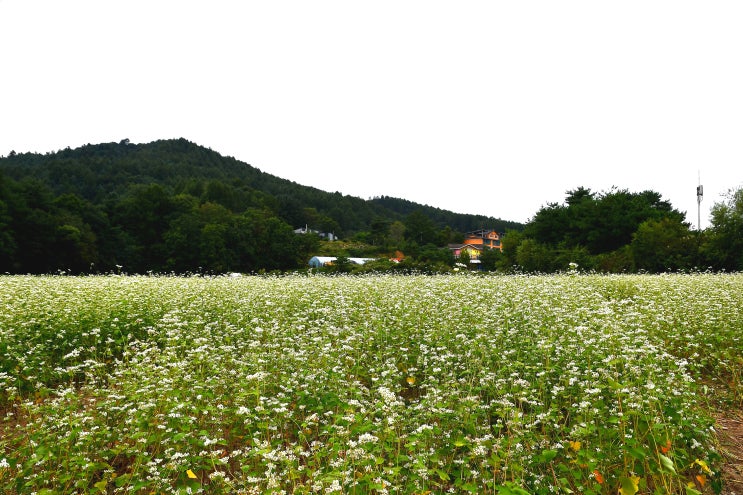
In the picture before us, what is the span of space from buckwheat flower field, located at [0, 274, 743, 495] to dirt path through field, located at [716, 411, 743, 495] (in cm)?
26

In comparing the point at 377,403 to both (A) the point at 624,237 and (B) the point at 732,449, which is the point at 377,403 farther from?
(A) the point at 624,237

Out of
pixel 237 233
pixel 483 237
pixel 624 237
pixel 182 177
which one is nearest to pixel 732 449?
pixel 624 237

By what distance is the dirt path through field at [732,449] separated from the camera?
14.3ft

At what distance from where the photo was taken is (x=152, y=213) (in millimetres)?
62438

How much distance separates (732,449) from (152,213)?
67.4 metres

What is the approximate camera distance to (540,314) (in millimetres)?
7438

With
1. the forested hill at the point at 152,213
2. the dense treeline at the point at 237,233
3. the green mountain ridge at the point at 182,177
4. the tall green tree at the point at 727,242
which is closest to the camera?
the tall green tree at the point at 727,242

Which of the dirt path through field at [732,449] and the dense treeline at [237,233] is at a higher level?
the dense treeline at [237,233]

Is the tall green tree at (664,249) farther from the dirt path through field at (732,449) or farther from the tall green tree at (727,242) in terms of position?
the dirt path through field at (732,449)

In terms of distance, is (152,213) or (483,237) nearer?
(152,213)

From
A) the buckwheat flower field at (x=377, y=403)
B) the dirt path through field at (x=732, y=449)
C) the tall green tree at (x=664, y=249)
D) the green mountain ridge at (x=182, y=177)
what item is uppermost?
the green mountain ridge at (x=182, y=177)

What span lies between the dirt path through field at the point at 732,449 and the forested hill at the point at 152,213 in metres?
30.4

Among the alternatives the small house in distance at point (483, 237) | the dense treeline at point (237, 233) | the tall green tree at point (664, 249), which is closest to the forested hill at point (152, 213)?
the dense treeline at point (237, 233)

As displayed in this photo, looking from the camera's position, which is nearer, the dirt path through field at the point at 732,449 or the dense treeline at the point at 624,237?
the dirt path through field at the point at 732,449
